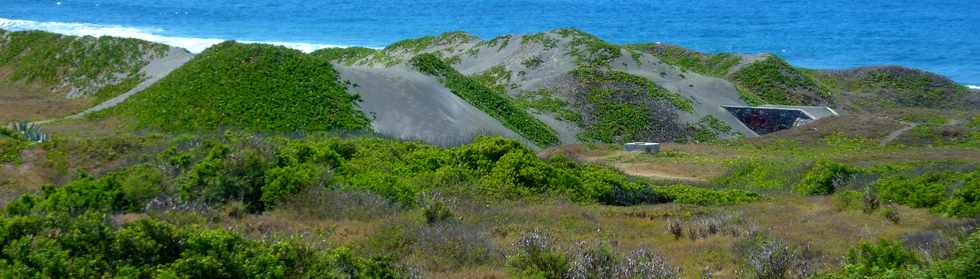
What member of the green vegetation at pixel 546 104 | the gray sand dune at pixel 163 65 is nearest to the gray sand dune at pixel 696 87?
the green vegetation at pixel 546 104

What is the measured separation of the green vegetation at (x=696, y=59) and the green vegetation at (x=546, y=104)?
38.8 ft

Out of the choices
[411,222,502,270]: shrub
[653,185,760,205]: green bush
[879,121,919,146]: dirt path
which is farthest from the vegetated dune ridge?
[411,222,502,270]: shrub

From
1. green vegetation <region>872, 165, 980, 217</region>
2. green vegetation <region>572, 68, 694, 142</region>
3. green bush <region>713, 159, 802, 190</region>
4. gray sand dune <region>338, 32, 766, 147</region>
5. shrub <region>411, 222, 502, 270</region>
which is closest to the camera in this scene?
shrub <region>411, 222, 502, 270</region>

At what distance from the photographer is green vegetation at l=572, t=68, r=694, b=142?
36.0 meters

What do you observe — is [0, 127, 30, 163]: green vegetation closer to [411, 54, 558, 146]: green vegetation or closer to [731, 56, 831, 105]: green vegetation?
[411, 54, 558, 146]: green vegetation

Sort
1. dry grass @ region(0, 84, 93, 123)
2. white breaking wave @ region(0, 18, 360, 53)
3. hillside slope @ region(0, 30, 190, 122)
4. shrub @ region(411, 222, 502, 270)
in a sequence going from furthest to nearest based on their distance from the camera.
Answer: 1. white breaking wave @ region(0, 18, 360, 53)
2. hillside slope @ region(0, 30, 190, 122)
3. dry grass @ region(0, 84, 93, 123)
4. shrub @ region(411, 222, 502, 270)

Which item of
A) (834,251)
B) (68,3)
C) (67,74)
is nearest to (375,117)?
(834,251)

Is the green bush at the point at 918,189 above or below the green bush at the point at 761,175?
above

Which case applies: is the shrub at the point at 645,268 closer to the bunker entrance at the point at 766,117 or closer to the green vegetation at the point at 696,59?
the bunker entrance at the point at 766,117

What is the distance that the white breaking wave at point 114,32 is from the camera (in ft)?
253

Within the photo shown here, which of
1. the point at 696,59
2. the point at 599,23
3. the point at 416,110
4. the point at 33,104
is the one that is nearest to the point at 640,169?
the point at 416,110

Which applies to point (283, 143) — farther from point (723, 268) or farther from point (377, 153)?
point (723, 268)

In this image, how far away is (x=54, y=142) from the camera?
61.6 ft

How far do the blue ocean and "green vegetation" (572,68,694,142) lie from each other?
39.6 meters
